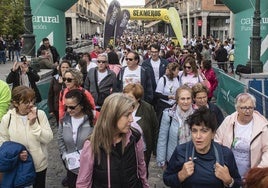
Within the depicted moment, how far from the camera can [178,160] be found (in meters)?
3.05

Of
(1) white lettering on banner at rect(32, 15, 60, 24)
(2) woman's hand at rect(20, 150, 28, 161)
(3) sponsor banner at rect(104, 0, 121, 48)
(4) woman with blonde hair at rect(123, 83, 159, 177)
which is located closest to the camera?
(2) woman's hand at rect(20, 150, 28, 161)

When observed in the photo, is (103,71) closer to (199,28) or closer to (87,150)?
(87,150)

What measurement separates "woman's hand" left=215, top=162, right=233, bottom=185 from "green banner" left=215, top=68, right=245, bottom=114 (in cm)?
531

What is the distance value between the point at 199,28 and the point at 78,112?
4866cm

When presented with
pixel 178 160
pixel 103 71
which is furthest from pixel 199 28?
pixel 178 160

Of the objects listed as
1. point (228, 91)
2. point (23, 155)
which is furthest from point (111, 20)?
point (23, 155)

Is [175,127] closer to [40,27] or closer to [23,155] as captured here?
[23,155]

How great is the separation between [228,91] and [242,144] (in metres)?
5.74

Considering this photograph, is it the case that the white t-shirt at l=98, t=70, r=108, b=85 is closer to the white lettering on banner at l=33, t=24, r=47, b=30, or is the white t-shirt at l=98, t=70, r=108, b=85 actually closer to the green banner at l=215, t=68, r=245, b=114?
the green banner at l=215, t=68, r=245, b=114

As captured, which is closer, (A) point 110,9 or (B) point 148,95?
(B) point 148,95

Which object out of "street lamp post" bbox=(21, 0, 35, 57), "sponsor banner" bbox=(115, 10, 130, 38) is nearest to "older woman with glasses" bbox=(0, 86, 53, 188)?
"street lamp post" bbox=(21, 0, 35, 57)

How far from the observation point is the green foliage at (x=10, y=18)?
95.7ft

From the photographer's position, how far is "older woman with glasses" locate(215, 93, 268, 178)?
3.92 m

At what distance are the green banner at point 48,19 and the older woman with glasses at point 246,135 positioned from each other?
10326 millimetres
